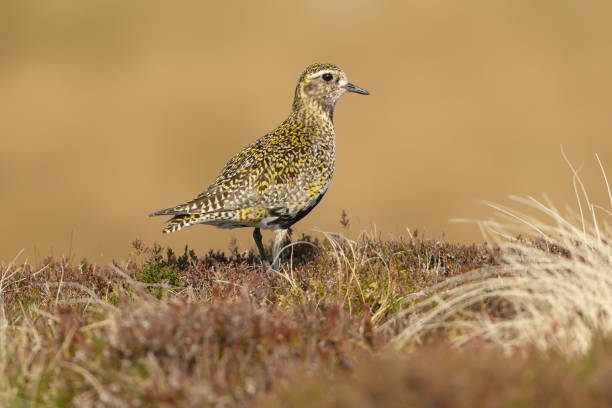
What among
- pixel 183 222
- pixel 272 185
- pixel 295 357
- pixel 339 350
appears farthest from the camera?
pixel 272 185

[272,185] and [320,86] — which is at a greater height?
[320,86]

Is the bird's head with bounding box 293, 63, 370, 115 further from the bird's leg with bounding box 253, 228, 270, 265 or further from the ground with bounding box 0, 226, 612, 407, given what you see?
the ground with bounding box 0, 226, 612, 407

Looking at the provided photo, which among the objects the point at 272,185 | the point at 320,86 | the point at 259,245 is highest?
the point at 320,86

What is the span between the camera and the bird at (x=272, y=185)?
331 inches

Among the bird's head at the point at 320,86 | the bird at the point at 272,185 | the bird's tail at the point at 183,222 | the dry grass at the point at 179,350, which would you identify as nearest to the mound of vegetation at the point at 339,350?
the dry grass at the point at 179,350

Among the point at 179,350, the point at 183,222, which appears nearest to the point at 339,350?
the point at 179,350

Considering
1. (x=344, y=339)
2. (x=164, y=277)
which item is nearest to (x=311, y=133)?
(x=164, y=277)

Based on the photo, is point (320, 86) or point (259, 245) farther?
point (320, 86)

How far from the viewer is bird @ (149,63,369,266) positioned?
8.41 meters

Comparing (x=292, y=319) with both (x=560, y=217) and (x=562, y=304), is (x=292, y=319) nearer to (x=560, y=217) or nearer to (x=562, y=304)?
(x=562, y=304)

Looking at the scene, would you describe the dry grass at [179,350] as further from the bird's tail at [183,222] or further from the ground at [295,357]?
the bird's tail at [183,222]

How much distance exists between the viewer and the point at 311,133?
9.50m

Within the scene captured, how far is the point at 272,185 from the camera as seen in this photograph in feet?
28.1

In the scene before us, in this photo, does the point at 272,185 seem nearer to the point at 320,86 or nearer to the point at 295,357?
the point at 320,86
